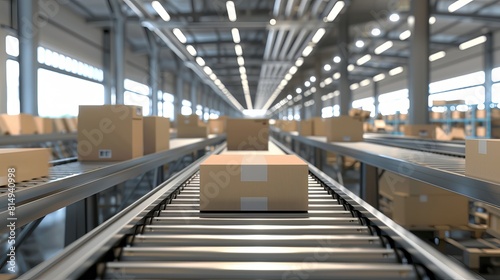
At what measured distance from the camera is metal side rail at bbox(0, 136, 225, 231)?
1.87 meters

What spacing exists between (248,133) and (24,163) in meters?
2.79

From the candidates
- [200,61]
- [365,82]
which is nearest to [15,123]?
[200,61]

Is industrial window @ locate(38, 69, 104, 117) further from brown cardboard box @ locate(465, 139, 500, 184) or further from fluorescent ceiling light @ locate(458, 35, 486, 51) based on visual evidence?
fluorescent ceiling light @ locate(458, 35, 486, 51)

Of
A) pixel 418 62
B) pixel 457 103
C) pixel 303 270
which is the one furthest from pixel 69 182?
pixel 457 103

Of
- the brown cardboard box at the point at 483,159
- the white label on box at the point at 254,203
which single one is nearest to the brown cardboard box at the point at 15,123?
the white label on box at the point at 254,203

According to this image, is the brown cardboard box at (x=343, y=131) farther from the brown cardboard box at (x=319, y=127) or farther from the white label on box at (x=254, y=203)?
the white label on box at (x=254, y=203)

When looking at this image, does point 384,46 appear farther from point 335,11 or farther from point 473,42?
point 335,11

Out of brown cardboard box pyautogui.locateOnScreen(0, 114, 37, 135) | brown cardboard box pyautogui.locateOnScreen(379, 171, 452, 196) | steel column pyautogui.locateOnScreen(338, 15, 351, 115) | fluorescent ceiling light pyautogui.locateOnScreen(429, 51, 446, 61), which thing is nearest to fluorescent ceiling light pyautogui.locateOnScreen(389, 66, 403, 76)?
fluorescent ceiling light pyautogui.locateOnScreen(429, 51, 446, 61)

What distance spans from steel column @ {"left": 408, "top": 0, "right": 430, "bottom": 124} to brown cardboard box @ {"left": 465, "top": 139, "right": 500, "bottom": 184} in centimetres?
584

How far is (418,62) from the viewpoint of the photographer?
790 centimetres

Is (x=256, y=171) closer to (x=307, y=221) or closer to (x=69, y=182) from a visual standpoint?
(x=307, y=221)

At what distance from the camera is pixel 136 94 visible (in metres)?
15.7

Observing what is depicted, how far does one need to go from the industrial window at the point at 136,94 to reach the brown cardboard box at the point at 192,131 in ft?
21.7

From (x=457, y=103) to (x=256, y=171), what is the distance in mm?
11095
